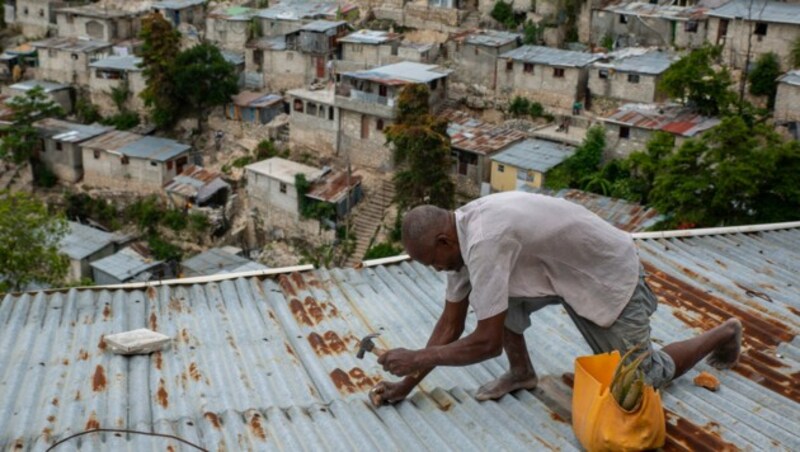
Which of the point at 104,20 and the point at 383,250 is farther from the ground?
the point at 104,20

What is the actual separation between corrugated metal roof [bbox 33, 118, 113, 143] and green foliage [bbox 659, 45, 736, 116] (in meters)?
18.3

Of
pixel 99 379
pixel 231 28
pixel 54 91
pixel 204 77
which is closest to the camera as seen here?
pixel 99 379

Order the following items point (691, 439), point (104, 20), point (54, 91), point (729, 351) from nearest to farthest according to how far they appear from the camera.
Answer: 1. point (691, 439)
2. point (729, 351)
3. point (54, 91)
4. point (104, 20)

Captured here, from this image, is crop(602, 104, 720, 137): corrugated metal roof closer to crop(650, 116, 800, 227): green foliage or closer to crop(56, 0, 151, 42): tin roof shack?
crop(650, 116, 800, 227): green foliage

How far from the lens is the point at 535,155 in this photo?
2236 centimetres

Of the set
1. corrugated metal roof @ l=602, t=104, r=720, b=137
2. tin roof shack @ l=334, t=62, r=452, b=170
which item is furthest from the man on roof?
tin roof shack @ l=334, t=62, r=452, b=170

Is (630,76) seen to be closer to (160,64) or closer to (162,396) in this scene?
Answer: (160,64)

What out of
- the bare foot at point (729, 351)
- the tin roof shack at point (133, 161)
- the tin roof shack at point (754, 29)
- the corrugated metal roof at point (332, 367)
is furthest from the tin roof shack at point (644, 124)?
the bare foot at point (729, 351)

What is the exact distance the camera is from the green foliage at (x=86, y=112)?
3139 centimetres

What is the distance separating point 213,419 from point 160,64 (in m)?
25.4

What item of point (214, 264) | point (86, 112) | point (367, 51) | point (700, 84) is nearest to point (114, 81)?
point (86, 112)

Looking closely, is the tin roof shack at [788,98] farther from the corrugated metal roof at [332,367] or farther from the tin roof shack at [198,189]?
the corrugated metal roof at [332,367]

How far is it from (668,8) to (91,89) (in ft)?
65.2

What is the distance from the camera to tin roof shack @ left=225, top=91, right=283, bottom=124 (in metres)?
27.5
